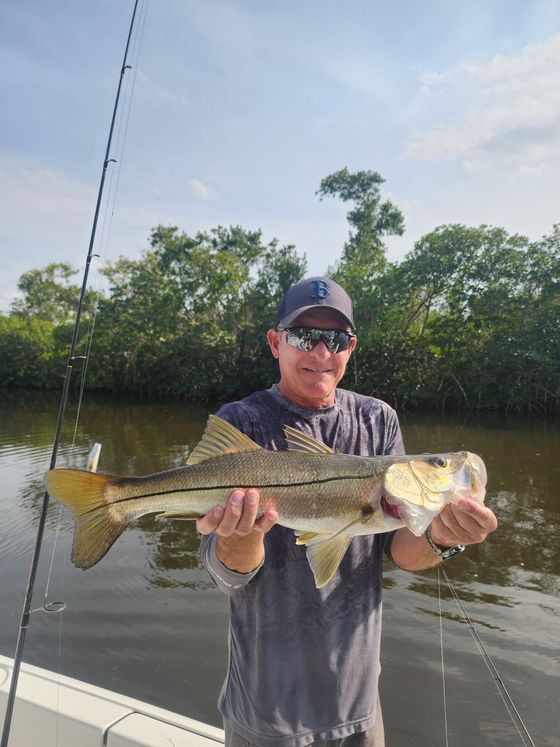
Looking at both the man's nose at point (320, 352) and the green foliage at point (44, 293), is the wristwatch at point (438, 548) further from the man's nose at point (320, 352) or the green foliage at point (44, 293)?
the green foliage at point (44, 293)

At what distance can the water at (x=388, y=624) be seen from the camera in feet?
14.7

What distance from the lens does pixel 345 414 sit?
2277 mm

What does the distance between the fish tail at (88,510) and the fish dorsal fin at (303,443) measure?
0.76 metres

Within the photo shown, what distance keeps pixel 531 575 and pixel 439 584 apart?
4.79 ft

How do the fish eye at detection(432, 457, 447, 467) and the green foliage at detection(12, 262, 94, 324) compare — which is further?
→ the green foliage at detection(12, 262, 94, 324)

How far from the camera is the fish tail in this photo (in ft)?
6.52

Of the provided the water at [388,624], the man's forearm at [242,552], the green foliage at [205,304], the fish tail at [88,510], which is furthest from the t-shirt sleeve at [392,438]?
the green foliage at [205,304]

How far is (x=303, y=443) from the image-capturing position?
6.77 feet

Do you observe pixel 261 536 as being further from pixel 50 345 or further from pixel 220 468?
pixel 50 345

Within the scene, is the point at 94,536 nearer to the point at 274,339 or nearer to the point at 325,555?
the point at 325,555

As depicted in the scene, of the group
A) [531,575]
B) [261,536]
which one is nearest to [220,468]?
[261,536]

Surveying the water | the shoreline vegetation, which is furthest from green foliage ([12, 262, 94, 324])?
the water

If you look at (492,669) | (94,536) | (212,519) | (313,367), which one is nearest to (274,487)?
(212,519)

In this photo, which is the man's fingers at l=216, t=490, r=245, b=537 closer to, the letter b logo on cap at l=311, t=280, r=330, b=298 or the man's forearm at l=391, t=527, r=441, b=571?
the man's forearm at l=391, t=527, r=441, b=571
